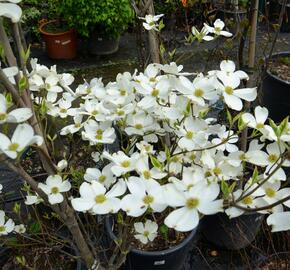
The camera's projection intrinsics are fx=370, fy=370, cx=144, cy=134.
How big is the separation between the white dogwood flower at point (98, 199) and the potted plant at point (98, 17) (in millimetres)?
2432

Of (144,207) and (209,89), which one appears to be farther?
(209,89)

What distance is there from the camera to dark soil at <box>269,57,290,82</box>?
215cm

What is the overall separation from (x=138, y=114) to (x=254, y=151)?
320mm

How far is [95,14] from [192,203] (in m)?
2.61

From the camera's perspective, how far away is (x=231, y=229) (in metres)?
1.53

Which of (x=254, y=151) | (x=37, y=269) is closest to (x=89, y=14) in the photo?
(x=37, y=269)

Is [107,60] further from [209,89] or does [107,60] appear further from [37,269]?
[209,89]

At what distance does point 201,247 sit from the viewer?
5.49ft

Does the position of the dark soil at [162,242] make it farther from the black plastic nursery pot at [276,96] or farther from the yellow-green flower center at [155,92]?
the black plastic nursery pot at [276,96]

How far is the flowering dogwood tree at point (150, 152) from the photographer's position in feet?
2.27

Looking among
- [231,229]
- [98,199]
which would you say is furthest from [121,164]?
[231,229]

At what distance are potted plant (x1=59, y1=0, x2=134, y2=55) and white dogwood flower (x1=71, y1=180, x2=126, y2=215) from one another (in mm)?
2432

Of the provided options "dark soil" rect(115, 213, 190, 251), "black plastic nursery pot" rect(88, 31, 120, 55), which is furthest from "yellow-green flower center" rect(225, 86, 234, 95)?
"black plastic nursery pot" rect(88, 31, 120, 55)

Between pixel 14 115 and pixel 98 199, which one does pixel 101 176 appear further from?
pixel 14 115
